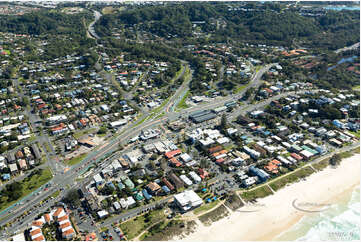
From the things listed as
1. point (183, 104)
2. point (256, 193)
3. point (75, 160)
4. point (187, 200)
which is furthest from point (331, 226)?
point (183, 104)

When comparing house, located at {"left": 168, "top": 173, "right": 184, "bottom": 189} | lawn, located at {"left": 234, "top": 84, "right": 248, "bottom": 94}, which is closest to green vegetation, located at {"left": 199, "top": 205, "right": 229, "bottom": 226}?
house, located at {"left": 168, "top": 173, "right": 184, "bottom": 189}

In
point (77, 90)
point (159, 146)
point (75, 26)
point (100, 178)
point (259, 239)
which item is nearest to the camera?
point (259, 239)

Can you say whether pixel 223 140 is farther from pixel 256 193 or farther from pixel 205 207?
pixel 205 207

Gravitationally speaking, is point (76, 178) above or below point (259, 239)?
above

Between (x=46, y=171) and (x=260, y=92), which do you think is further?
(x=260, y=92)

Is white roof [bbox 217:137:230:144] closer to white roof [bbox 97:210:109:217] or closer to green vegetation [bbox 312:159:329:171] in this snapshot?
green vegetation [bbox 312:159:329:171]

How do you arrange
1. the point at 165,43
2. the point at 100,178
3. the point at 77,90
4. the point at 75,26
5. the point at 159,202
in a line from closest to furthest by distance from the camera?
the point at 159,202, the point at 100,178, the point at 77,90, the point at 165,43, the point at 75,26

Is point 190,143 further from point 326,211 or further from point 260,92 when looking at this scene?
point 260,92

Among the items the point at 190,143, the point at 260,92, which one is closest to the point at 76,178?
the point at 190,143
